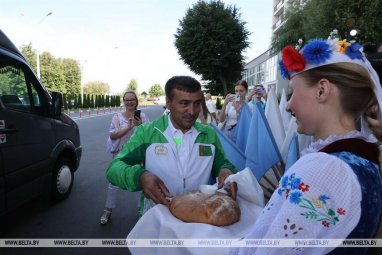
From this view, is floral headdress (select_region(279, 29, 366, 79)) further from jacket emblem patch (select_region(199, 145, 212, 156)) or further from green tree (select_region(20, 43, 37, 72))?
green tree (select_region(20, 43, 37, 72))

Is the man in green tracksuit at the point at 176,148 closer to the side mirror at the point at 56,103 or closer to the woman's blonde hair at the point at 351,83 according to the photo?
the woman's blonde hair at the point at 351,83

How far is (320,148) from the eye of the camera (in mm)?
1023

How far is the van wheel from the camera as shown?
16.3 ft

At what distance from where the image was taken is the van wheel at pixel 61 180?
4978 mm

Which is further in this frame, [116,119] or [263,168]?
[116,119]

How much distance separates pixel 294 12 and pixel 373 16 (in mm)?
10918

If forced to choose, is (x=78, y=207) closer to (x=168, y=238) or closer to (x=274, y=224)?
(x=168, y=238)

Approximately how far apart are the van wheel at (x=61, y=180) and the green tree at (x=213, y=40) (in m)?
27.0

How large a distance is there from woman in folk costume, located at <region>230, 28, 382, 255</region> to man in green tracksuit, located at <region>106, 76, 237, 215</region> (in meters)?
1.04

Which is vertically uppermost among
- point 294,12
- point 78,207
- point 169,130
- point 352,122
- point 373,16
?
point 294,12

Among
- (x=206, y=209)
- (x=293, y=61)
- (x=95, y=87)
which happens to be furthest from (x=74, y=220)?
(x=95, y=87)

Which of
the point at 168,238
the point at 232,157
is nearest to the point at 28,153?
the point at 232,157

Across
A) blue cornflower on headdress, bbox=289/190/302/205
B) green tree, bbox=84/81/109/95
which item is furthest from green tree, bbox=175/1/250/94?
green tree, bbox=84/81/109/95

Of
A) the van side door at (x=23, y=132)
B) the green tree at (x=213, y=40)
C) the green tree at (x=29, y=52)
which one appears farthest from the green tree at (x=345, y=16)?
the green tree at (x=29, y=52)
